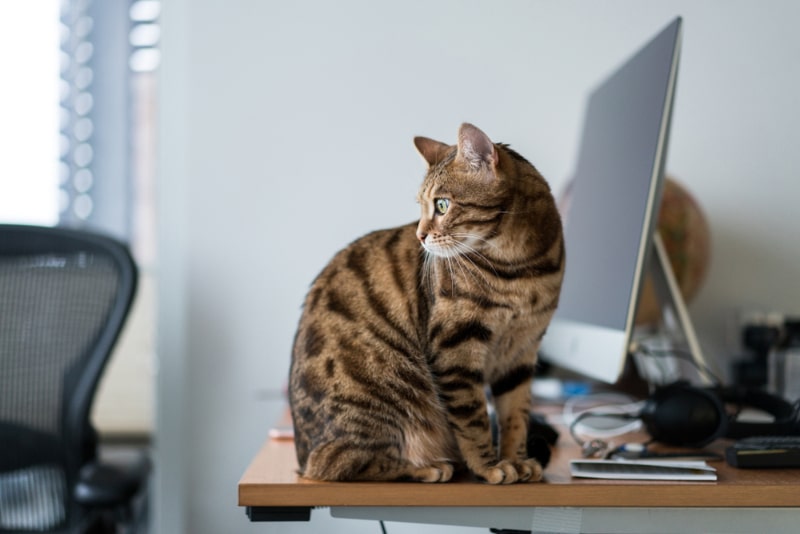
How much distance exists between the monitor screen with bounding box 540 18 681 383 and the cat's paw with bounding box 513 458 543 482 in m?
0.26

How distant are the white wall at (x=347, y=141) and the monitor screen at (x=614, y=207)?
21.3 inches

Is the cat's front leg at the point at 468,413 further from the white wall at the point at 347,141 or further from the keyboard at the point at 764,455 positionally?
the white wall at the point at 347,141

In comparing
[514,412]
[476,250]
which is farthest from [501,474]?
[476,250]

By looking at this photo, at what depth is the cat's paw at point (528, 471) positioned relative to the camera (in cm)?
90

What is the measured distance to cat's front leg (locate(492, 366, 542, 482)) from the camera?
0.98m

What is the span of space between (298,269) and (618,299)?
1.08 metres

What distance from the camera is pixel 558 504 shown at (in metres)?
0.86

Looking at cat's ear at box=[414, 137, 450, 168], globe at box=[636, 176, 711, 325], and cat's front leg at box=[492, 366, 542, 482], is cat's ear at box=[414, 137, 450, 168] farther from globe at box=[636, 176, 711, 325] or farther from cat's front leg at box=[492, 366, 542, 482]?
globe at box=[636, 176, 711, 325]

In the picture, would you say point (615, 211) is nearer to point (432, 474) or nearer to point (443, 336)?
point (443, 336)

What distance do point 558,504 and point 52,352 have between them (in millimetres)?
1200

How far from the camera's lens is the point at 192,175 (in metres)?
2.08

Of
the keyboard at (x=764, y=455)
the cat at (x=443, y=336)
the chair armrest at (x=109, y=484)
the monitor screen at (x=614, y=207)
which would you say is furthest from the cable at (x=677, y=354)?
the chair armrest at (x=109, y=484)

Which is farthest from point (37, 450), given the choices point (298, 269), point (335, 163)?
point (335, 163)

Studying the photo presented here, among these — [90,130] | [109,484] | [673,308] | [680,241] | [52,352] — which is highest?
[90,130]
